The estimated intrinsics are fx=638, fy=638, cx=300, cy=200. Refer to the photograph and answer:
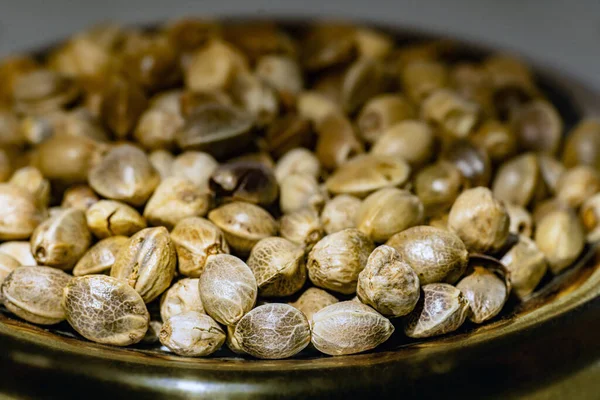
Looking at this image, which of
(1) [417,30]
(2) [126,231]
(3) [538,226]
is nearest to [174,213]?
(2) [126,231]

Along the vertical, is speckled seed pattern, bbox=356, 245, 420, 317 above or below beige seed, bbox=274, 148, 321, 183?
below

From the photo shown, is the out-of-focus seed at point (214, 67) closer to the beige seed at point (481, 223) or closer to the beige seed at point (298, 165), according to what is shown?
the beige seed at point (298, 165)

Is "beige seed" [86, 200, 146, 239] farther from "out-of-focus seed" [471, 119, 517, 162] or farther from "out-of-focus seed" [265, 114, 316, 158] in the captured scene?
"out-of-focus seed" [471, 119, 517, 162]

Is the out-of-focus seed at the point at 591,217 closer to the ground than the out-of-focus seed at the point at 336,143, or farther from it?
closer to the ground

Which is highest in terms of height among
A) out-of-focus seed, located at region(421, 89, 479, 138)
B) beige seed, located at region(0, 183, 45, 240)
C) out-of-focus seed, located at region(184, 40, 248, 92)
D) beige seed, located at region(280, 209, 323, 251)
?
out-of-focus seed, located at region(184, 40, 248, 92)

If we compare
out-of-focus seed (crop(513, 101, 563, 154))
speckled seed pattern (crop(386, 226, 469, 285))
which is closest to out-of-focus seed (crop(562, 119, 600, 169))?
out-of-focus seed (crop(513, 101, 563, 154))

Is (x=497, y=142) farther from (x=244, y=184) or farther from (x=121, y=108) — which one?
(x=121, y=108)

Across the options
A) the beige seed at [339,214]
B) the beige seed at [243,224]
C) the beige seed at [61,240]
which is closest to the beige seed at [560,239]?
the beige seed at [339,214]
